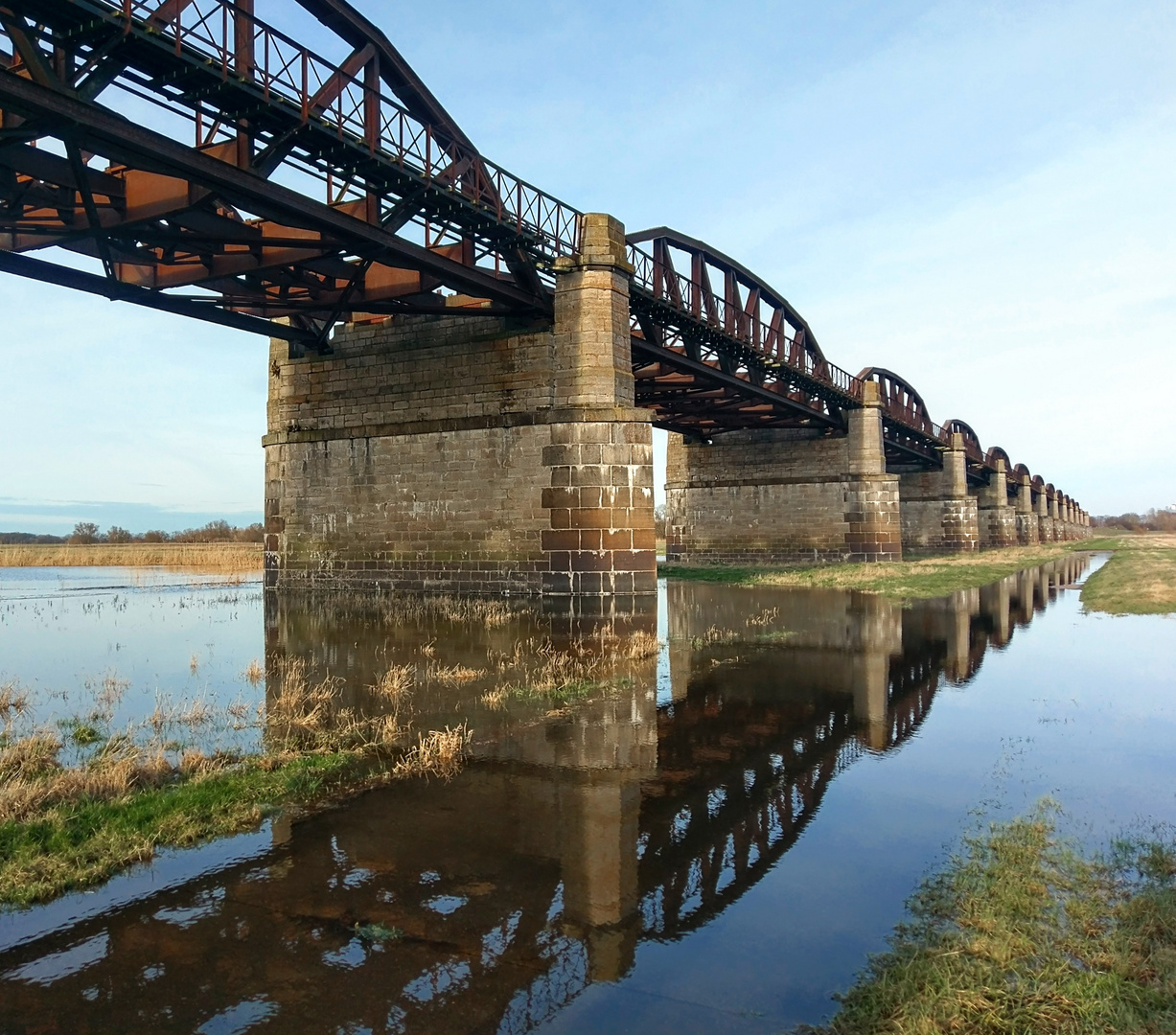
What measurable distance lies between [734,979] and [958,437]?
62.3 metres

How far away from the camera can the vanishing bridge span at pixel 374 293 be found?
13.0 m

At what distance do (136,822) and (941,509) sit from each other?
61603 millimetres

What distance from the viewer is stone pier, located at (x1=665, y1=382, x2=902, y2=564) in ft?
137

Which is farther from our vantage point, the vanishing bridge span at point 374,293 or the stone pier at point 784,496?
the stone pier at point 784,496

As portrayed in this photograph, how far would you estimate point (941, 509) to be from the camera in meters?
60.2

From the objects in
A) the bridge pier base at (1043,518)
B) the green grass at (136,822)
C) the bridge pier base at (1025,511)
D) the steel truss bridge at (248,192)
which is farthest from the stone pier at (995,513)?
the green grass at (136,822)

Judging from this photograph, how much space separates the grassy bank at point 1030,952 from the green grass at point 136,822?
396 centimetres

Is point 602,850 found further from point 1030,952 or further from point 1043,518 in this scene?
point 1043,518

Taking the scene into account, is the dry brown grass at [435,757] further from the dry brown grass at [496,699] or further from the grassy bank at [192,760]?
the dry brown grass at [496,699]

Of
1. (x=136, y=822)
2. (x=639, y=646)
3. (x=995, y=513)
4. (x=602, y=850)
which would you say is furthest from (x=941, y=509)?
(x=136, y=822)

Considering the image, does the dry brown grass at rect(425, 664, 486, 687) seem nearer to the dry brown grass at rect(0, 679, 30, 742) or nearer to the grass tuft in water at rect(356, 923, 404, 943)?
the dry brown grass at rect(0, 679, 30, 742)

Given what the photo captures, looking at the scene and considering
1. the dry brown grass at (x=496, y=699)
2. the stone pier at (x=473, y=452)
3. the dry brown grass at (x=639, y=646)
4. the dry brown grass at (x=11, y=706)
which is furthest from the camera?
the stone pier at (x=473, y=452)

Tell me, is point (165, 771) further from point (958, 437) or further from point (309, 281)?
point (958, 437)

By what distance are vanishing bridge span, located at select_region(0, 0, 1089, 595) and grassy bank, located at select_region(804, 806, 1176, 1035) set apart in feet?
44.8
